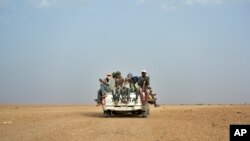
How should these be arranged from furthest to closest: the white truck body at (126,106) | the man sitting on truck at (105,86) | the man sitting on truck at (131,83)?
1. the man sitting on truck at (105,86)
2. the man sitting on truck at (131,83)
3. the white truck body at (126,106)

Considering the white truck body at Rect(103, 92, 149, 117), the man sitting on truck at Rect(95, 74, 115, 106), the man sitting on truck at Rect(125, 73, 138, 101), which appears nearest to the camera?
the white truck body at Rect(103, 92, 149, 117)

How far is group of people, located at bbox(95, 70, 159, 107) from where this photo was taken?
25.7 meters

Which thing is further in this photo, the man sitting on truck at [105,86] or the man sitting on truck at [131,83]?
the man sitting on truck at [105,86]

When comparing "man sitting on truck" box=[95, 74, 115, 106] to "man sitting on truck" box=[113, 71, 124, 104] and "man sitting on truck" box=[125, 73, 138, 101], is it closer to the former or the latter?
"man sitting on truck" box=[113, 71, 124, 104]

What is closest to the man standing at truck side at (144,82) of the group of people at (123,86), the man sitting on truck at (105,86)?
the group of people at (123,86)

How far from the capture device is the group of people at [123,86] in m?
25.7

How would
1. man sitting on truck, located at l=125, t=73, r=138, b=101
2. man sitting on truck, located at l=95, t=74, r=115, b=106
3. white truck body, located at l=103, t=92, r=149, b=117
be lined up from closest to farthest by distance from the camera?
1. white truck body, located at l=103, t=92, r=149, b=117
2. man sitting on truck, located at l=125, t=73, r=138, b=101
3. man sitting on truck, located at l=95, t=74, r=115, b=106

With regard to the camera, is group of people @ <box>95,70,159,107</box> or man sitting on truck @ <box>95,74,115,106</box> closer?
group of people @ <box>95,70,159,107</box>

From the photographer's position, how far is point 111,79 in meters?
27.6

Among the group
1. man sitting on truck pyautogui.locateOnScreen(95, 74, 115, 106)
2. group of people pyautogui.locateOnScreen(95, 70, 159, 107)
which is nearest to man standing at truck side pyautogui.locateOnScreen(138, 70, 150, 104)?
group of people pyautogui.locateOnScreen(95, 70, 159, 107)

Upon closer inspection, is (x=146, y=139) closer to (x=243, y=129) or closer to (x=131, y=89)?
(x=243, y=129)

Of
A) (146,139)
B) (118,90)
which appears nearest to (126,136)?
(146,139)

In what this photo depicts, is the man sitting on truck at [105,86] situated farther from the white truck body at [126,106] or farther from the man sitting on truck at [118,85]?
the white truck body at [126,106]

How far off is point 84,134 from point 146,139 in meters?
2.27
